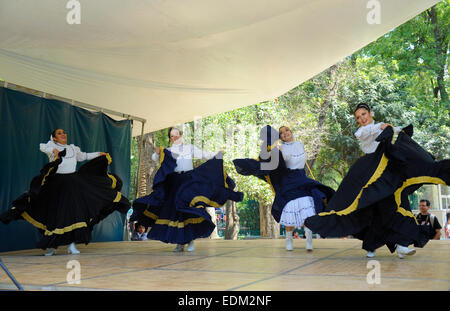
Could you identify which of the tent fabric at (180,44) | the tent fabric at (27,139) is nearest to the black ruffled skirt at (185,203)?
the tent fabric at (180,44)

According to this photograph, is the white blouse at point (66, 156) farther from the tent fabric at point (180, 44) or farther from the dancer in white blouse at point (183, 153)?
the tent fabric at point (180, 44)

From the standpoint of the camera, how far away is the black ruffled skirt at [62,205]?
17.4ft

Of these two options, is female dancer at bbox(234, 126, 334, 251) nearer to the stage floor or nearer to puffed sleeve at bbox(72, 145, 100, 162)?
the stage floor

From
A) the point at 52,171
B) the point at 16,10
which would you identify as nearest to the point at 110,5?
the point at 16,10

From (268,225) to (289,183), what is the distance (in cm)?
992

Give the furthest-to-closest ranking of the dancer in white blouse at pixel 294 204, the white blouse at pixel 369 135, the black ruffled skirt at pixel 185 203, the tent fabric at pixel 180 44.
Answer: the black ruffled skirt at pixel 185 203 → the dancer in white blouse at pixel 294 204 → the tent fabric at pixel 180 44 → the white blouse at pixel 369 135

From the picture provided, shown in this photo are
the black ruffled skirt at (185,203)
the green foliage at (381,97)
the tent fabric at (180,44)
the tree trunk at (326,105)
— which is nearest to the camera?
the tent fabric at (180,44)

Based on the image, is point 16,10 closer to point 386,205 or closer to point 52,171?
point 52,171

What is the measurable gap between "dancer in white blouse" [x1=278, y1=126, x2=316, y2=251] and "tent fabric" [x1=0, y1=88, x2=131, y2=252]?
3705mm

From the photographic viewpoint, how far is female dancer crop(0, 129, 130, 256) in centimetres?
530

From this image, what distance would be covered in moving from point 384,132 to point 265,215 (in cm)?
1129

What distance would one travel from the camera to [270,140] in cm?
548

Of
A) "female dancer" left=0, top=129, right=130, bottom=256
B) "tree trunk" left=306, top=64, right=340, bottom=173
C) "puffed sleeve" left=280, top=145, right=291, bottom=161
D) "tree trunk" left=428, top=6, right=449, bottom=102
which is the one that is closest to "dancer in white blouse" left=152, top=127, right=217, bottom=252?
"puffed sleeve" left=280, top=145, right=291, bottom=161
